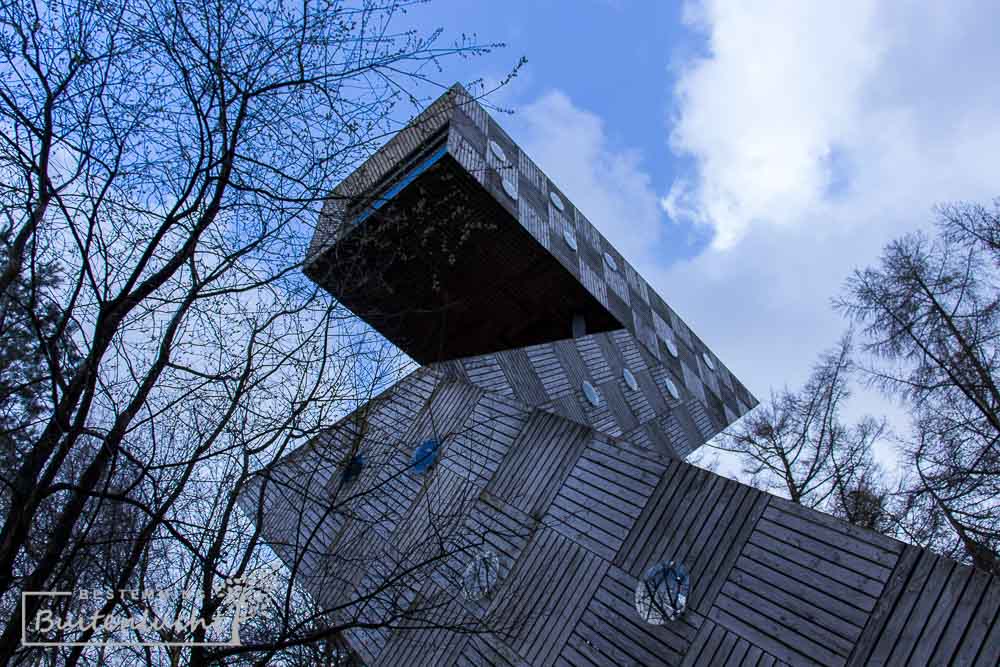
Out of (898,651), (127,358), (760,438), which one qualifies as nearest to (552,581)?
(898,651)

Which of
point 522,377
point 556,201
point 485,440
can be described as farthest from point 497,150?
point 485,440

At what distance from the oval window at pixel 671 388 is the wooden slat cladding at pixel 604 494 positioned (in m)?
11.2

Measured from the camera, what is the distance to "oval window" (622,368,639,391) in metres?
16.0

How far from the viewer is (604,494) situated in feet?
25.3

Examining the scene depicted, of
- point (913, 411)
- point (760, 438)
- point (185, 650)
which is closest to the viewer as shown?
point (185, 650)

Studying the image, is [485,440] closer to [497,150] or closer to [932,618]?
[932,618]

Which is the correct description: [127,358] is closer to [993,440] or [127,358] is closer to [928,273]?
[993,440]

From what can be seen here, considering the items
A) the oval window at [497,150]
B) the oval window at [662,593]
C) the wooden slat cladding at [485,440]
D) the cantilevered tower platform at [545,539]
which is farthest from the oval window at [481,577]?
the oval window at [497,150]

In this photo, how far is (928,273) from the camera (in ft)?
32.7

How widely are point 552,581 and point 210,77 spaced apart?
6.21m

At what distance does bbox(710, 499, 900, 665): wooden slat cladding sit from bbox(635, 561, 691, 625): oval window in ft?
1.19

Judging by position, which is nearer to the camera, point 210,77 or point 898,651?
point 210,77

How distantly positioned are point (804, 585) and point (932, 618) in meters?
1.01

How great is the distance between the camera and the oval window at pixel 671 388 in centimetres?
1891
